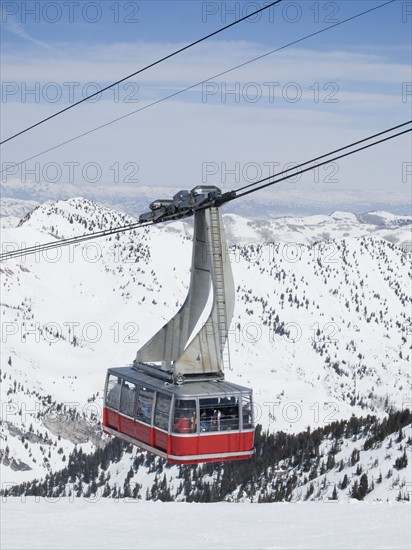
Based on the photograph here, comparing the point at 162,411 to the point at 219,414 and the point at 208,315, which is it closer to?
the point at 219,414

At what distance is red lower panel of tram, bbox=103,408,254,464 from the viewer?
34.4 m

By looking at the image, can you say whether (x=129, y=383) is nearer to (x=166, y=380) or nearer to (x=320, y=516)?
(x=166, y=380)

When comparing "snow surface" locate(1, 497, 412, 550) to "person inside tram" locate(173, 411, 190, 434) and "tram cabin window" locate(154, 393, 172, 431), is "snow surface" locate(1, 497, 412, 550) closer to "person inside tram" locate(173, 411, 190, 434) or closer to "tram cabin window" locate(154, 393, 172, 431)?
"tram cabin window" locate(154, 393, 172, 431)

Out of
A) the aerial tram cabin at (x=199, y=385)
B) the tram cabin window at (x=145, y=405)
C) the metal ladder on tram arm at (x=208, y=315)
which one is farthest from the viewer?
the tram cabin window at (x=145, y=405)

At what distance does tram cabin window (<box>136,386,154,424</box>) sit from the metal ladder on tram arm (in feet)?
3.72

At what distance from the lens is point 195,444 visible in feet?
114

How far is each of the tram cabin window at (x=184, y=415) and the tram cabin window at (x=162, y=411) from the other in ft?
1.52

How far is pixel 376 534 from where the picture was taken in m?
90.8

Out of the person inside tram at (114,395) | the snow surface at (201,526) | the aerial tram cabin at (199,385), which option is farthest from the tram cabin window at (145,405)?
the snow surface at (201,526)

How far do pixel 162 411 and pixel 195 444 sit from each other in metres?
1.80

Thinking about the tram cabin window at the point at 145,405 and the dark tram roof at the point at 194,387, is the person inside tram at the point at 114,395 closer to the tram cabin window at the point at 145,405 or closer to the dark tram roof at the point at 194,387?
the dark tram roof at the point at 194,387

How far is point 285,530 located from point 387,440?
92692 mm

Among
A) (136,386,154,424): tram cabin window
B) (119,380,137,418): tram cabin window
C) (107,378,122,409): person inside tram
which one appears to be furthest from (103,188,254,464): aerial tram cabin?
(107,378,122,409): person inside tram

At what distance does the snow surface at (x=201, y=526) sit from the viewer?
86.2 m
